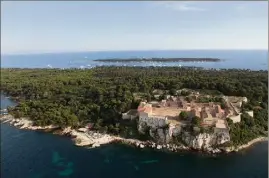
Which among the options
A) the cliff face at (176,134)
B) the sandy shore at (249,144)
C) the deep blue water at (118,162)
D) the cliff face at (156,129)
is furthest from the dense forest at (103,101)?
the deep blue water at (118,162)

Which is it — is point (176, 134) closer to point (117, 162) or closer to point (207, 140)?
point (207, 140)

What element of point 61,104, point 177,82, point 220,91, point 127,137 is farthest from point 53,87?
point 220,91

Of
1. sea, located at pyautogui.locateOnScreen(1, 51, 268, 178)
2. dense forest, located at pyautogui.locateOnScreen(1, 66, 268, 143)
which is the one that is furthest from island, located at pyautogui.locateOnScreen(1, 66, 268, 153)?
sea, located at pyautogui.locateOnScreen(1, 51, 268, 178)

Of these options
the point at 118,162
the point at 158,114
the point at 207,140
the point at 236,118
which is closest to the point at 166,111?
the point at 158,114

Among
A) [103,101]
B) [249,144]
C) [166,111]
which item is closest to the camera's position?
[249,144]

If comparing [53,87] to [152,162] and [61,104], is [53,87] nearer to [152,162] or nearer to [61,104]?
[61,104]

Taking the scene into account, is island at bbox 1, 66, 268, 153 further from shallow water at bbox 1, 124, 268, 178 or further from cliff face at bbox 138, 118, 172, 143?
shallow water at bbox 1, 124, 268, 178

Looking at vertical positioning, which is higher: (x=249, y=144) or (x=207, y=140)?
(x=207, y=140)

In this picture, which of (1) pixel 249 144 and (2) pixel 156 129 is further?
(2) pixel 156 129
